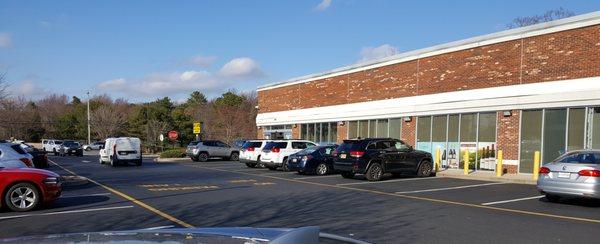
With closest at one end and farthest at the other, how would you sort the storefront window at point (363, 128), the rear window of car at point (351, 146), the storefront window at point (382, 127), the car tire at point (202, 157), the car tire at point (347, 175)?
the rear window of car at point (351, 146)
the car tire at point (347, 175)
the storefront window at point (382, 127)
the storefront window at point (363, 128)
the car tire at point (202, 157)

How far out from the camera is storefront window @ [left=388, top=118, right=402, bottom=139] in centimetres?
2970

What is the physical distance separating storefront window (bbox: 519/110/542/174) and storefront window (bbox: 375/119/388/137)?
966 cm

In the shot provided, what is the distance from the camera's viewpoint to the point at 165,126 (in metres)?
70.5

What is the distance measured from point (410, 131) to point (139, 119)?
54.2 meters

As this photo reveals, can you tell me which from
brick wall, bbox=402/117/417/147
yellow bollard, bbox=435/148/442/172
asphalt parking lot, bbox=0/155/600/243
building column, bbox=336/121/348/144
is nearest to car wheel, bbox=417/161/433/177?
yellow bollard, bbox=435/148/442/172

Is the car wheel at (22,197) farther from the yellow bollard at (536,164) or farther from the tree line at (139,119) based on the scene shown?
the tree line at (139,119)

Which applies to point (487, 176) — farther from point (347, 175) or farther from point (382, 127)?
point (382, 127)

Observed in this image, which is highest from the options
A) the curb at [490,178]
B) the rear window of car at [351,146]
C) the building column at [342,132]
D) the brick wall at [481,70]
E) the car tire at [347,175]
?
the brick wall at [481,70]

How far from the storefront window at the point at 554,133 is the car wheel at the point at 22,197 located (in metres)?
17.6

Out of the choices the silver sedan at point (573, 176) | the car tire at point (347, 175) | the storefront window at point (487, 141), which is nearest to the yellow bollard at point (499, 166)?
the storefront window at point (487, 141)

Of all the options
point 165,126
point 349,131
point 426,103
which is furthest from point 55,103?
point 426,103

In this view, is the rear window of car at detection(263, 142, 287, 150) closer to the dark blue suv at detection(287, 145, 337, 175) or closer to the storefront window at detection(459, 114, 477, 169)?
the dark blue suv at detection(287, 145, 337, 175)

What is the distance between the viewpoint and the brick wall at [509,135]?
2238 cm

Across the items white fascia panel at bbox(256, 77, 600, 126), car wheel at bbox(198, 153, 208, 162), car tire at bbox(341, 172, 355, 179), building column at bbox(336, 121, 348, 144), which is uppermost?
white fascia panel at bbox(256, 77, 600, 126)
